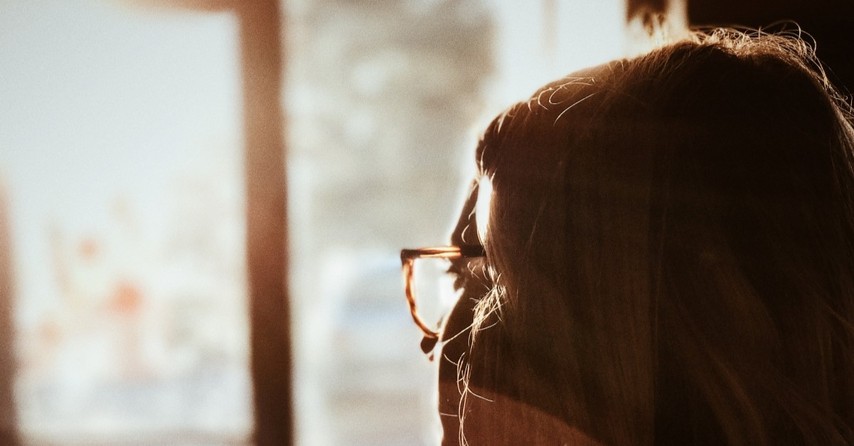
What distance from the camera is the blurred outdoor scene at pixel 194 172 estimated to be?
166 centimetres

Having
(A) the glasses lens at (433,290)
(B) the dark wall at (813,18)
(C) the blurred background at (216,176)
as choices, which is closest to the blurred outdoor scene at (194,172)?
(C) the blurred background at (216,176)

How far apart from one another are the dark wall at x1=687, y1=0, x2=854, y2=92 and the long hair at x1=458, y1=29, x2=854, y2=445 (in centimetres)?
82

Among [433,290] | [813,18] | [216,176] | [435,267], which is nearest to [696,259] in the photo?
[435,267]

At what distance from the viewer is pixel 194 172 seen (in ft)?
5.63

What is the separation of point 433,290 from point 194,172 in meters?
0.99

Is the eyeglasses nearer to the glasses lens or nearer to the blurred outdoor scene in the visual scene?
the glasses lens

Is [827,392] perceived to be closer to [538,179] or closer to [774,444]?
[774,444]

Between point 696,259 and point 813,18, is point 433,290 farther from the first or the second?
point 813,18

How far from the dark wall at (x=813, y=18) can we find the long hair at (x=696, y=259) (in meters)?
0.82

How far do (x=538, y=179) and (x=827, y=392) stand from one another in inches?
12.7

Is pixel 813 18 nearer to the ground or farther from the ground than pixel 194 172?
farther from the ground

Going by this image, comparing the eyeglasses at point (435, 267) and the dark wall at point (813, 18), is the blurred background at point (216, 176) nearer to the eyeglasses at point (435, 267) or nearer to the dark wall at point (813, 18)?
the dark wall at point (813, 18)

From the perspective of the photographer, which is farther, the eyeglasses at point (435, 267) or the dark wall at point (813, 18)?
the dark wall at point (813, 18)

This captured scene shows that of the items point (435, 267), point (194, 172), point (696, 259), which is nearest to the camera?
point (696, 259)
